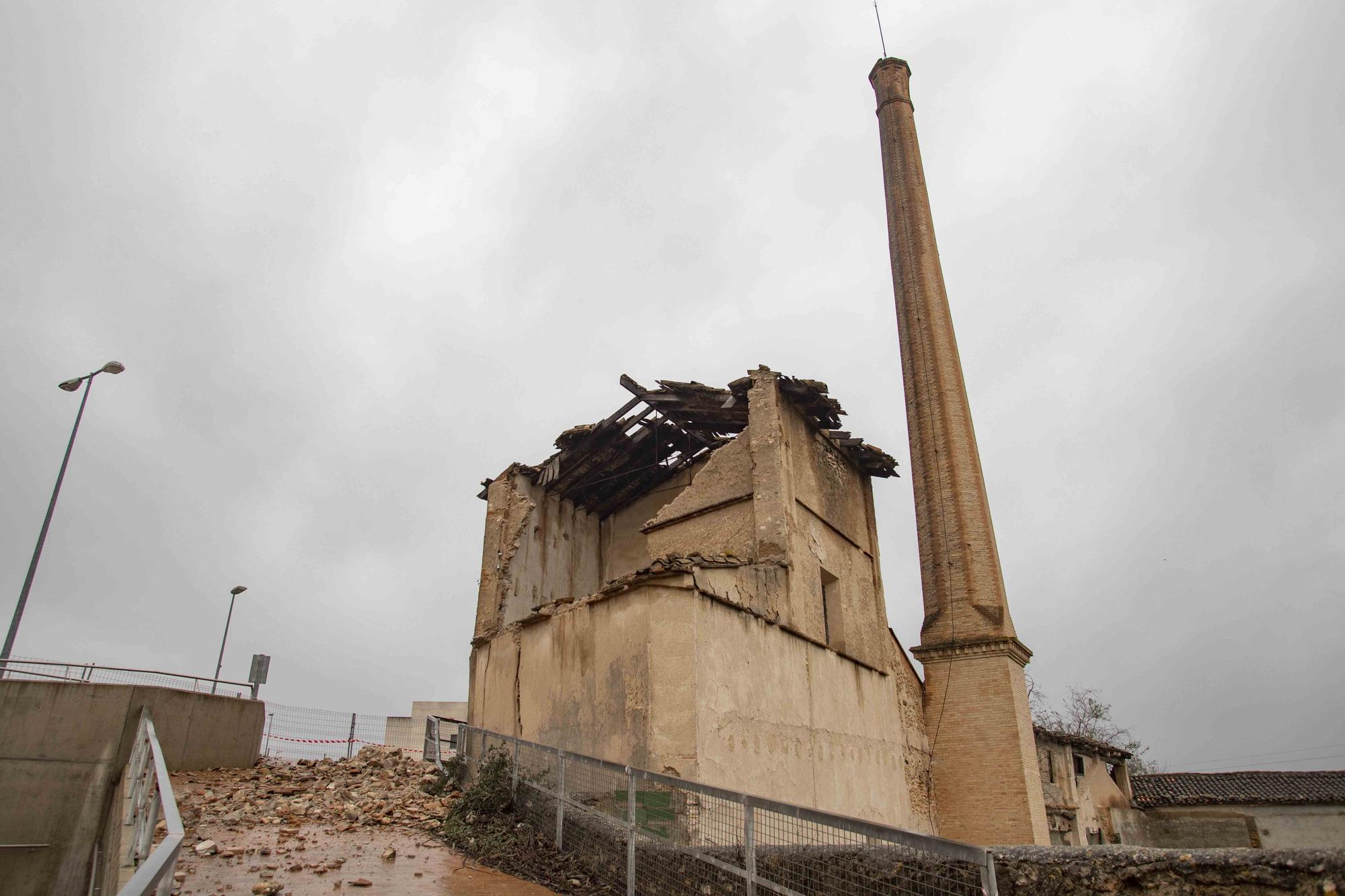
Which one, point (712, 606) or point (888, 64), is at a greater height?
point (888, 64)

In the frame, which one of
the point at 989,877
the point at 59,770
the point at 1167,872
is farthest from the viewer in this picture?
the point at 59,770

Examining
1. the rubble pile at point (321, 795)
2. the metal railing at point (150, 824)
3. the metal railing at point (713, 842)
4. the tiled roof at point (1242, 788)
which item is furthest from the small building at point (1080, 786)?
the metal railing at point (150, 824)

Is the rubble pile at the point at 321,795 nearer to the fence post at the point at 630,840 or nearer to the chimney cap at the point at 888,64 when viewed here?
the fence post at the point at 630,840

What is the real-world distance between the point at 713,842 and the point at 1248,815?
28.8 meters

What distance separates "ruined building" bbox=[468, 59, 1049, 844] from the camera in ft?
39.2

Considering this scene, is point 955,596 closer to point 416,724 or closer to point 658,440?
point 658,440

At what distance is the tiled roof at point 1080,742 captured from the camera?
72.1 ft

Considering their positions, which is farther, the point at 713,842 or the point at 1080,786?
the point at 1080,786

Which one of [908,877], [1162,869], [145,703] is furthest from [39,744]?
[1162,869]

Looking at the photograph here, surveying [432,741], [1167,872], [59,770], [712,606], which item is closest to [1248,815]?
[712,606]

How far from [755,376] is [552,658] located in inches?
257

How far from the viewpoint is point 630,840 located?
749cm

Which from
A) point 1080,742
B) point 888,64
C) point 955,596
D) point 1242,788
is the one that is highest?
point 888,64

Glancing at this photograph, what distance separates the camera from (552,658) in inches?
541
